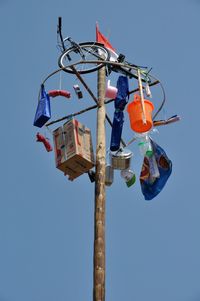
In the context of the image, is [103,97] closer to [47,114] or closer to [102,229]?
[47,114]

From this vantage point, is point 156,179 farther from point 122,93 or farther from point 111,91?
point 111,91

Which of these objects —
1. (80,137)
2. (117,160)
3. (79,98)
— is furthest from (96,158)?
(79,98)

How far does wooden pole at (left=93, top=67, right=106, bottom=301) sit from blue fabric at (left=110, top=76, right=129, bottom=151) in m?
0.21

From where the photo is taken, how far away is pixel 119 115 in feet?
27.5

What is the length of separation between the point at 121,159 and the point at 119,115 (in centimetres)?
79

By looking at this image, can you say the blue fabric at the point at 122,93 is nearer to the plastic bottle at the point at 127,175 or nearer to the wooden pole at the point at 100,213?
the wooden pole at the point at 100,213

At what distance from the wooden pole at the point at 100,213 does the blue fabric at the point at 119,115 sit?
21 cm

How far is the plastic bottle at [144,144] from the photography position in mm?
9052

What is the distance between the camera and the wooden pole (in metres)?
6.31

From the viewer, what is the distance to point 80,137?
809cm

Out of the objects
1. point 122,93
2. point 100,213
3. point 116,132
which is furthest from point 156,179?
point 100,213

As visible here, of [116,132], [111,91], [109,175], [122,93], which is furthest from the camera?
[111,91]

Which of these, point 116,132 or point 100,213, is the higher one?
point 116,132

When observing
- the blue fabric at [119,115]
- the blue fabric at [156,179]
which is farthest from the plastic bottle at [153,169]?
the blue fabric at [119,115]
